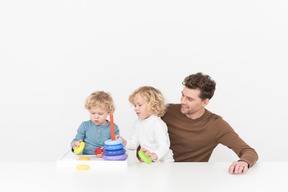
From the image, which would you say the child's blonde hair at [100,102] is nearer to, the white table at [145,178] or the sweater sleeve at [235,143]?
the white table at [145,178]

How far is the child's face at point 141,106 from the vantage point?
264cm

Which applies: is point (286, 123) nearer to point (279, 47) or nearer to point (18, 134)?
point (279, 47)

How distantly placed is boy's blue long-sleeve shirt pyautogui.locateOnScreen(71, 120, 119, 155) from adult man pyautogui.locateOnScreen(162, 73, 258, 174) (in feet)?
1.57

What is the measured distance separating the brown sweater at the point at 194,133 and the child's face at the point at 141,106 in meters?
0.32

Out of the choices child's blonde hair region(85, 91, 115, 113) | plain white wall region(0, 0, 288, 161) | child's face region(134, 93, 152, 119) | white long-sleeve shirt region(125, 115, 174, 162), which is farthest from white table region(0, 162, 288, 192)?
plain white wall region(0, 0, 288, 161)

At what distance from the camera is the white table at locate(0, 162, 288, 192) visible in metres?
1.87

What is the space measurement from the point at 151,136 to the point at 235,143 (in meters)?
0.59

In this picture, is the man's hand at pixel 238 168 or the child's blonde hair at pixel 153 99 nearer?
the man's hand at pixel 238 168

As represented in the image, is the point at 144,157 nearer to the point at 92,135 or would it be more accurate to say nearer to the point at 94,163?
the point at 94,163

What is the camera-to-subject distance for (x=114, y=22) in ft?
14.5

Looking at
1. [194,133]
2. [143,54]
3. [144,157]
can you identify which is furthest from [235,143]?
[143,54]

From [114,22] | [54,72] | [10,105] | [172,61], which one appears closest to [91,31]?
[114,22]

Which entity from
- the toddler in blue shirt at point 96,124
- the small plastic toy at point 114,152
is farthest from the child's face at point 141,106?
the small plastic toy at point 114,152

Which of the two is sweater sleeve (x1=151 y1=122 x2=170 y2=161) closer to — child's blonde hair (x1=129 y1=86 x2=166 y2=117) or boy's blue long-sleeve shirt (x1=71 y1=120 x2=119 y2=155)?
child's blonde hair (x1=129 y1=86 x2=166 y2=117)
